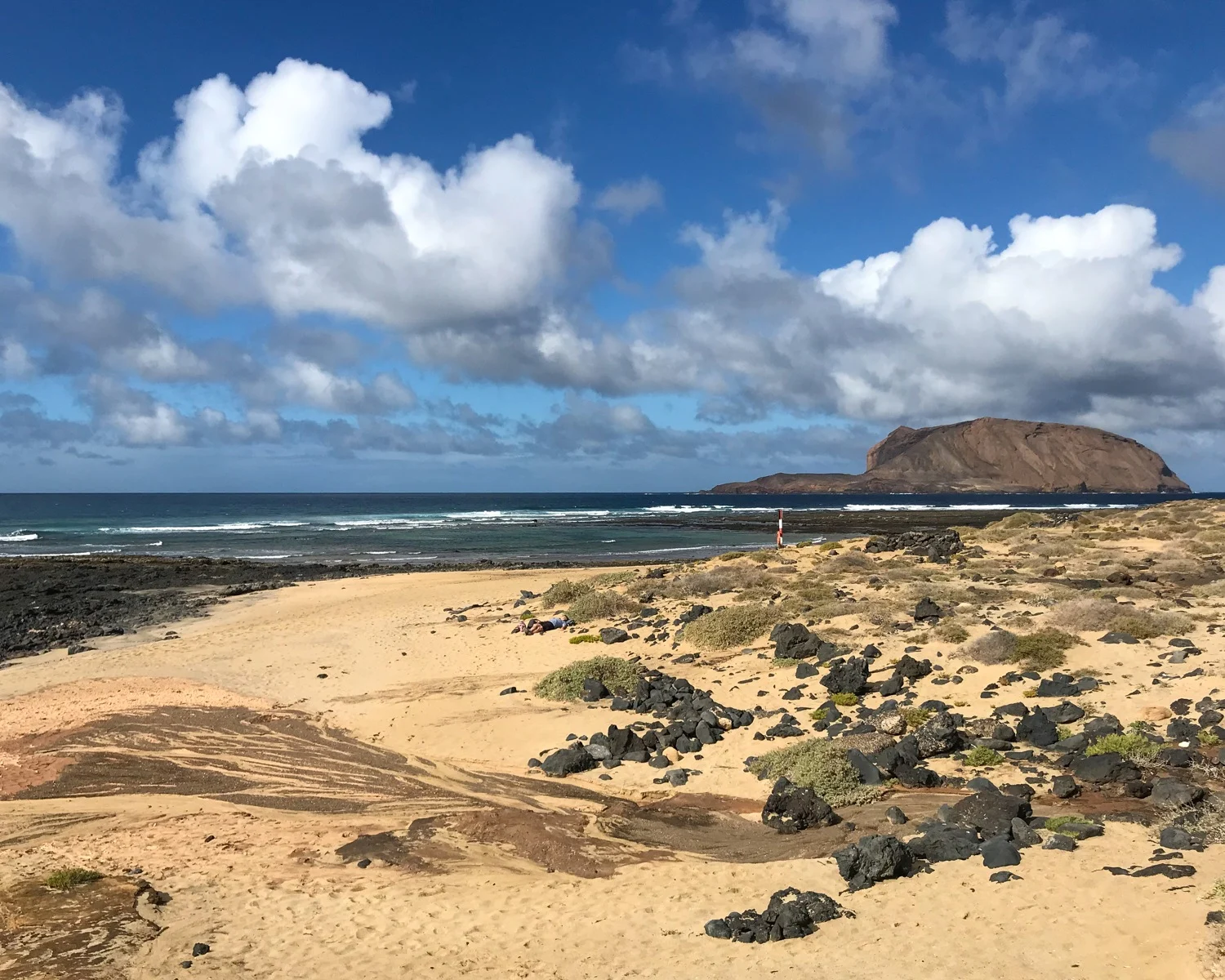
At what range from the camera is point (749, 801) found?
10523 millimetres

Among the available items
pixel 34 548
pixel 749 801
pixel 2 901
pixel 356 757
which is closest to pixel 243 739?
pixel 356 757

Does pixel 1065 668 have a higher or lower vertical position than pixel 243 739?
higher

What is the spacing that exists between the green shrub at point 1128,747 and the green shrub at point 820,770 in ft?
9.91

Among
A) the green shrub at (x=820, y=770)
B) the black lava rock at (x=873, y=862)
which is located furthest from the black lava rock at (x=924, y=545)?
the black lava rock at (x=873, y=862)

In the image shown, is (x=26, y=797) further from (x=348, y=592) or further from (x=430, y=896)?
(x=348, y=592)

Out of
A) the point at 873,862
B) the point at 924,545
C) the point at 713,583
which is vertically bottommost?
the point at 873,862

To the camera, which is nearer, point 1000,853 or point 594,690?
point 1000,853

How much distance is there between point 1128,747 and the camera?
10188mm

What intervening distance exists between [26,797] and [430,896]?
7596 millimetres

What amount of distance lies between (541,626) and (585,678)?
5282mm

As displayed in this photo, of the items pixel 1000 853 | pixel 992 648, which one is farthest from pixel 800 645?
pixel 1000 853

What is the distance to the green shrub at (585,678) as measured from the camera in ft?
49.7

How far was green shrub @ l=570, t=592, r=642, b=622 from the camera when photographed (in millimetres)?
20984

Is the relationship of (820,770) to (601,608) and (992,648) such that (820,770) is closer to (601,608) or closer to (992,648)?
(992,648)
